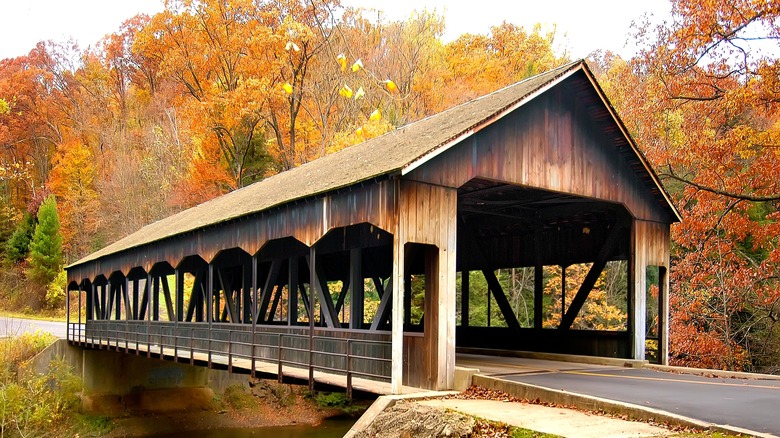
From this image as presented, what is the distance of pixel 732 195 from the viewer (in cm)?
2178

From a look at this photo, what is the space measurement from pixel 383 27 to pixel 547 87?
25382mm

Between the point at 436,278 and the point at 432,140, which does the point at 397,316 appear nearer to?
the point at 436,278

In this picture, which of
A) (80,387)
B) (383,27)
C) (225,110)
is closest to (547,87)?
(80,387)

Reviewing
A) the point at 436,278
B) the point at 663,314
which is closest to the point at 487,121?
the point at 436,278

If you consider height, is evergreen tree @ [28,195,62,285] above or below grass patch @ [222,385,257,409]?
above

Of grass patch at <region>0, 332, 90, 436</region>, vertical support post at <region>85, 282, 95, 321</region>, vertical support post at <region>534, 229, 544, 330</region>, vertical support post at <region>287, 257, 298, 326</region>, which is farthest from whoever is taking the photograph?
vertical support post at <region>85, 282, 95, 321</region>

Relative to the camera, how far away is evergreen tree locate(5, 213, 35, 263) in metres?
50.3

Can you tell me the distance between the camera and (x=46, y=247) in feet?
156

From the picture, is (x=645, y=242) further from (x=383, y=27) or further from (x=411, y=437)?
(x=383, y=27)

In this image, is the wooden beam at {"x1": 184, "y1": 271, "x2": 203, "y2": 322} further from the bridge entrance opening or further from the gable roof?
the bridge entrance opening

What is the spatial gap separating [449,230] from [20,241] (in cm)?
4677

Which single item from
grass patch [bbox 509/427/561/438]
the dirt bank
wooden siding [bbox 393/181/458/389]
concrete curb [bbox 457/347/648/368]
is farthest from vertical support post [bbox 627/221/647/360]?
the dirt bank

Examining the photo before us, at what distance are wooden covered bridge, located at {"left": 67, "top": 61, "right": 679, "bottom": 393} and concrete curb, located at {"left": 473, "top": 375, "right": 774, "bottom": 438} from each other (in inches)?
46.7

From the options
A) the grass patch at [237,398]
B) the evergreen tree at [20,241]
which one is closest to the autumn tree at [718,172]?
the grass patch at [237,398]
